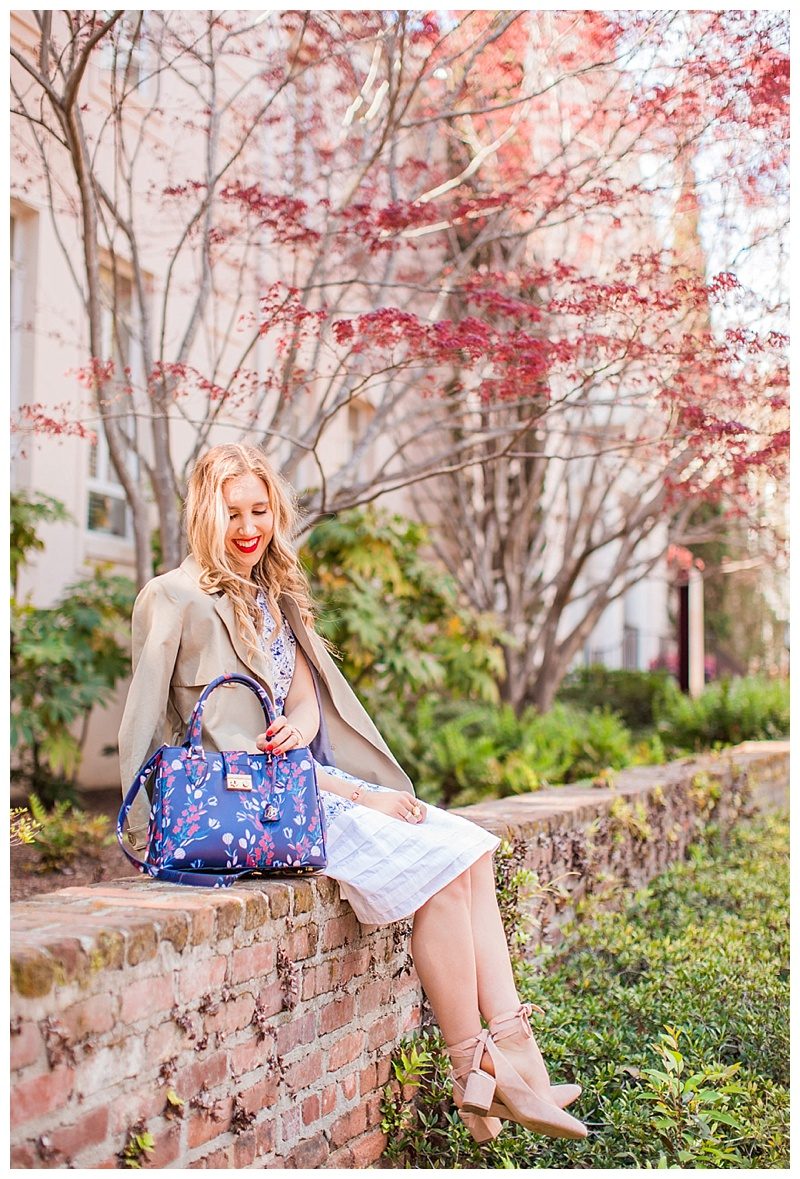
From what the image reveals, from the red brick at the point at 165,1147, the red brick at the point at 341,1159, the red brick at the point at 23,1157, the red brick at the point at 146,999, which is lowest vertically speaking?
the red brick at the point at 341,1159

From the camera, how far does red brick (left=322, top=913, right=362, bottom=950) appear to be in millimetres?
3174

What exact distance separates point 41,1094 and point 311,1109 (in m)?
1.06

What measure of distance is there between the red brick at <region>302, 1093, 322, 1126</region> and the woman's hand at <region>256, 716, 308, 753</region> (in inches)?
35.4

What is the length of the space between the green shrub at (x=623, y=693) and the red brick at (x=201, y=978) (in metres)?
10.6

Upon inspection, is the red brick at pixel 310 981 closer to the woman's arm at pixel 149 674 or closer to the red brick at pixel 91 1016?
the woman's arm at pixel 149 674

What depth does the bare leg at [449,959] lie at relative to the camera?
303 centimetres

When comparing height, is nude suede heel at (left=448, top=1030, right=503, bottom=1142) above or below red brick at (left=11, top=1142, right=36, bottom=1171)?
below

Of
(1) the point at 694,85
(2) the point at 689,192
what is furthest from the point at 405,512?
(1) the point at 694,85

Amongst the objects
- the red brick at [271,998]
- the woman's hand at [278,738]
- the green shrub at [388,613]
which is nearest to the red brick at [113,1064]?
the red brick at [271,998]

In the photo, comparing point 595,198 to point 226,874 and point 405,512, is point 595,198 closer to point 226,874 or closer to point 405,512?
point 226,874

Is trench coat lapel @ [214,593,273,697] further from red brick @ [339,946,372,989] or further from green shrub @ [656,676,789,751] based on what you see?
green shrub @ [656,676,789,751]

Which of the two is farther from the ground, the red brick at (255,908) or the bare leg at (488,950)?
the red brick at (255,908)

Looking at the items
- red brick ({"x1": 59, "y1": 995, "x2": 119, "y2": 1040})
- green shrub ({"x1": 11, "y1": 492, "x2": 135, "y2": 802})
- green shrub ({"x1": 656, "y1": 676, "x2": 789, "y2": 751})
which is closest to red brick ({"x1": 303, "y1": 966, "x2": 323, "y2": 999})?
red brick ({"x1": 59, "y1": 995, "x2": 119, "y2": 1040})

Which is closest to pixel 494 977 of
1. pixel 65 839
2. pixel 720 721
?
pixel 65 839
